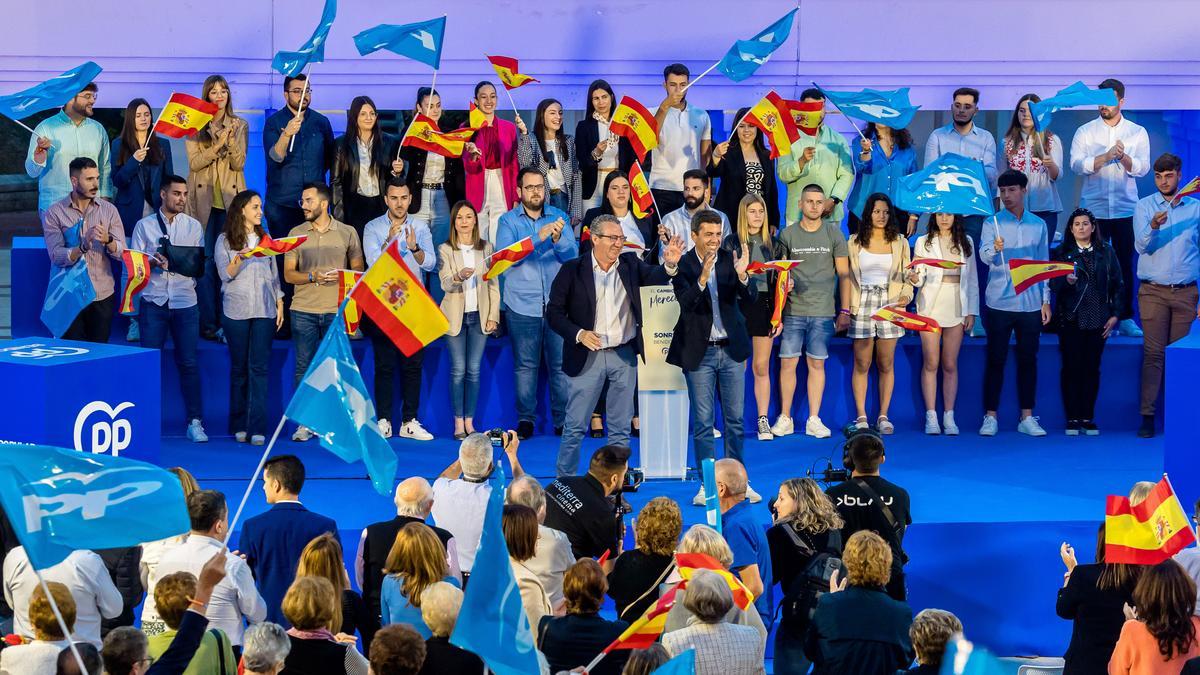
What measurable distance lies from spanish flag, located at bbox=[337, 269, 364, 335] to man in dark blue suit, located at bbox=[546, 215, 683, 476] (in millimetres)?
1636

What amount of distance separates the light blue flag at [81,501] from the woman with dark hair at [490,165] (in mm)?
6781

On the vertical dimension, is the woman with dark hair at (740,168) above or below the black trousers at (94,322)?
above

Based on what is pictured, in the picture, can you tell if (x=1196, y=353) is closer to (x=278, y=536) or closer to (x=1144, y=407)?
(x=1144, y=407)

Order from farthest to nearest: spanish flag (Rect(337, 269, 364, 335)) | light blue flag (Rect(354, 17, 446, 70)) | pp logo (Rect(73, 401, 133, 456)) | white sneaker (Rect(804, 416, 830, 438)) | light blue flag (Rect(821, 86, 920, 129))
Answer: white sneaker (Rect(804, 416, 830, 438)) → light blue flag (Rect(821, 86, 920, 129)) → light blue flag (Rect(354, 17, 446, 70)) → spanish flag (Rect(337, 269, 364, 335)) → pp logo (Rect(73, 401, 133, 456))

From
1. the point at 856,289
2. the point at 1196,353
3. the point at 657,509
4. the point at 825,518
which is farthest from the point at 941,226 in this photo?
the point at 657,509

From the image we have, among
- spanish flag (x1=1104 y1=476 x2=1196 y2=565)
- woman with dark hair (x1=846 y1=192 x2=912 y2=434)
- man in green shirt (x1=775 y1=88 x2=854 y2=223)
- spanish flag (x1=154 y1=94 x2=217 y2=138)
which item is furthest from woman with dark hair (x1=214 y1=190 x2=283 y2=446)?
spanish flag (x1=1104 y1=476 x2=1196 y2=565)

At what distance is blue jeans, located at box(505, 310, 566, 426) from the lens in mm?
12742

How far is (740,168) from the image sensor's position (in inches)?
510

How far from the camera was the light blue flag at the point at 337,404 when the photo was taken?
7348 mm

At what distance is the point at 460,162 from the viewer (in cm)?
1298

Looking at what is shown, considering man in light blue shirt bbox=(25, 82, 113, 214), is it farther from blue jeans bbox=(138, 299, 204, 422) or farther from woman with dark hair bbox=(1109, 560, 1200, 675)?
woman with dark hair bbox=(1109, 560, 1200, 675)

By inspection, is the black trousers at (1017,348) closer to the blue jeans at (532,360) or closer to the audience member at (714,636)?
the blue jeans at (532,360)

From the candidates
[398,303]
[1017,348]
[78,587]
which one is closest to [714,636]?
[78,587]

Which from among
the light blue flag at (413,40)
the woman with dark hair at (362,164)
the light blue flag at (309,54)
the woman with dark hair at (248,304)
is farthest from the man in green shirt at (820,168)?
the woman with dark hair at (248,304)
